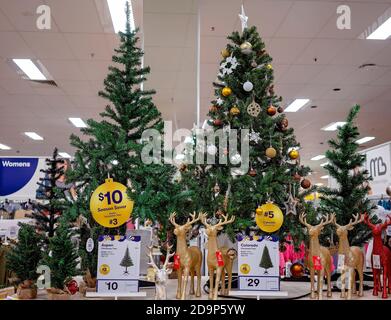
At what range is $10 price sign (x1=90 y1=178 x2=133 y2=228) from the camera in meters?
1.94

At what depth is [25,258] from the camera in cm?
199

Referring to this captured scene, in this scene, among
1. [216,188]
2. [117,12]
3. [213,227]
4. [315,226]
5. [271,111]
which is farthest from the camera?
[117,12]

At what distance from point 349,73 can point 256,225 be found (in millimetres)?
5026

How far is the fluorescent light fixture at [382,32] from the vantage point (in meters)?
4.75

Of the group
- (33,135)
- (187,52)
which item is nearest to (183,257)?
(187,52)

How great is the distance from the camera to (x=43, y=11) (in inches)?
A: 176

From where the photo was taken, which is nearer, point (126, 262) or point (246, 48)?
point (126, 262)

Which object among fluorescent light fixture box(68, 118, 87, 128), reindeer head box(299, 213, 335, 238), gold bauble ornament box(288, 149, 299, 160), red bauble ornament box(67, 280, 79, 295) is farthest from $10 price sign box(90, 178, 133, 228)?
fluorescent light fixture box(68, 118, 87, 128)

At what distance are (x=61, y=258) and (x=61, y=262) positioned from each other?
0.02 m

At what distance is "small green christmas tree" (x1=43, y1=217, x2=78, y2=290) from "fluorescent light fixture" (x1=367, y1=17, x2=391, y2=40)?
4380 mm

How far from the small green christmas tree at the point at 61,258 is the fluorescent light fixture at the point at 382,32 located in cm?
438

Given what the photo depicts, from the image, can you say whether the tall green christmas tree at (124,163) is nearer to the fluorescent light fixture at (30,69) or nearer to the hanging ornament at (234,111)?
the hanging ornament at (234,111)

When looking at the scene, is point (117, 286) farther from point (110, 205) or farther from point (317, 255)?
point (317, 255)

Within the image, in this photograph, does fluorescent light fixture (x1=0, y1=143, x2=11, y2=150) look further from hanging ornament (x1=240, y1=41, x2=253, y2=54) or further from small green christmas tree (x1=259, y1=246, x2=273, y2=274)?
small green christmas tree (x1=259, y1=246, x2=273, y2=274)
